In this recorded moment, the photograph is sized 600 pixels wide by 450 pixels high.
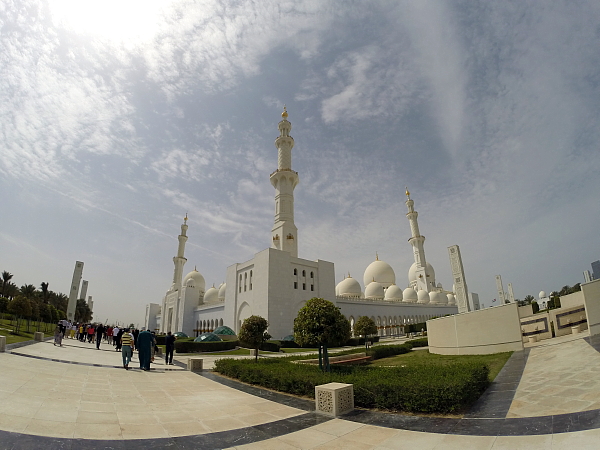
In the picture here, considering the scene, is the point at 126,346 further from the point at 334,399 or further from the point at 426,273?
the point at 426,273

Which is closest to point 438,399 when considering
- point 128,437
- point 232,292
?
point 128,437

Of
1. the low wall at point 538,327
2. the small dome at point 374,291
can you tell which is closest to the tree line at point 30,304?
the low wall at point 538,327

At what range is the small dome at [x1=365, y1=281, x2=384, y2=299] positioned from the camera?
52875 millimetres

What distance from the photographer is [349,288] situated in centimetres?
5181

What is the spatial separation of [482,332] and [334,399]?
42.2 ft

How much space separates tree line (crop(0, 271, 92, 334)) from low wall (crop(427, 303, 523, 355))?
29.1 meters

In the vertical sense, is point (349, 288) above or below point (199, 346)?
above

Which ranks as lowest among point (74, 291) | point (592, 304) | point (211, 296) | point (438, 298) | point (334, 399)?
point (334, 399)

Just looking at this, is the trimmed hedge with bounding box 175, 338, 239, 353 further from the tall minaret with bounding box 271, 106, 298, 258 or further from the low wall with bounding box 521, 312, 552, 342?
the low wall with bounding box 521, 312, 552, 342

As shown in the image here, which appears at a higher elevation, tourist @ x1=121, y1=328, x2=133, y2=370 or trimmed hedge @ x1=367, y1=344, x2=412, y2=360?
tourist @ x1=121, y1=328, x2=133, y2=370

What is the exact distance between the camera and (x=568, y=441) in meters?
4.14

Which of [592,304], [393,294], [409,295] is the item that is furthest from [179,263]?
[592,304]

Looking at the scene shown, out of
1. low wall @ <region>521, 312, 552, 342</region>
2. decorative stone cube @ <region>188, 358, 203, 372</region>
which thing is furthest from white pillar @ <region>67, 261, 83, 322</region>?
low wall @ <region>521, 312, 552, 342</region>

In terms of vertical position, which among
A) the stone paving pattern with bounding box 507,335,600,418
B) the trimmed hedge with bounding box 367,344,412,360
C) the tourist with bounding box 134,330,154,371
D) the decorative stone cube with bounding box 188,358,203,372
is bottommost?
the trimmed hedge with bounding box 367,344,412,360
